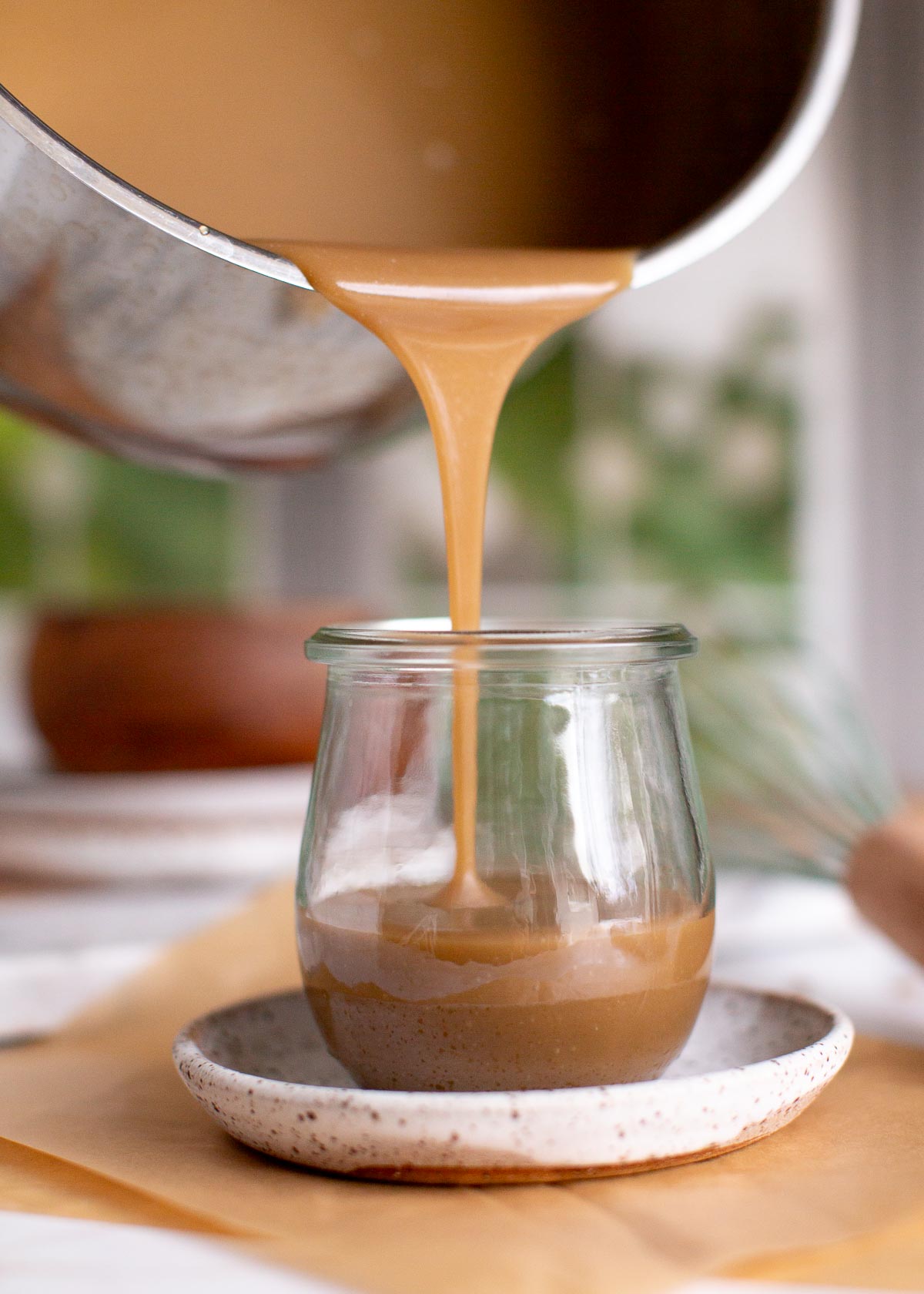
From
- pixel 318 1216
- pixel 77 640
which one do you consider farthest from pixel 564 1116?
pixel 77 640

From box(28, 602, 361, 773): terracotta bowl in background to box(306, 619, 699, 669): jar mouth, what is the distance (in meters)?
0.42

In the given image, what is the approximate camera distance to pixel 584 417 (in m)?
2.57

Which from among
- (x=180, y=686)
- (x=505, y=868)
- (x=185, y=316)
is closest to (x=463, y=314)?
(x=185, y=316)

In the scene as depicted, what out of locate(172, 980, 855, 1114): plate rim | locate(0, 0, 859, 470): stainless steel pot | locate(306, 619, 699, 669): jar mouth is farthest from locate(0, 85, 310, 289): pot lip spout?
locate(172, 980, 855, 1114): plate rim

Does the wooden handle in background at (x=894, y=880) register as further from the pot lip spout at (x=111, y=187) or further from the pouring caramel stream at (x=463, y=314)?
the pot lip spout at (x=111, y=187)

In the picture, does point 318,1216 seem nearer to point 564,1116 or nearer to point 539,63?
point 564,1116

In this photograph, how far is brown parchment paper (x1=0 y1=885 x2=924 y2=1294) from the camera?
0.32 meters

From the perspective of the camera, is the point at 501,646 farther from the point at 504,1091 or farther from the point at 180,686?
the point at 180,686

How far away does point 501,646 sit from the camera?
0.41 meters

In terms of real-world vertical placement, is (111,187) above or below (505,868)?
above

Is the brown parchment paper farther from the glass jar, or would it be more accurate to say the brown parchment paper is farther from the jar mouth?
the jar mouth

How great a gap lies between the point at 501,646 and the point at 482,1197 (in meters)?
0.15

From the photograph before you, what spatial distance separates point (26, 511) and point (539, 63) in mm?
2561

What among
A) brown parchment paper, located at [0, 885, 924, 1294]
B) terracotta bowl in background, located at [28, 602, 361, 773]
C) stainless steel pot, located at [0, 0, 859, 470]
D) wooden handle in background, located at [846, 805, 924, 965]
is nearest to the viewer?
brown parchment paper, located at [0, 885, 924, 1294]
